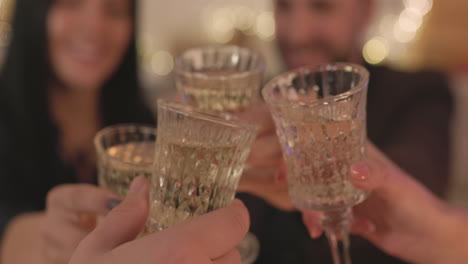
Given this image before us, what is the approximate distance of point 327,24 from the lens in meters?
2.12

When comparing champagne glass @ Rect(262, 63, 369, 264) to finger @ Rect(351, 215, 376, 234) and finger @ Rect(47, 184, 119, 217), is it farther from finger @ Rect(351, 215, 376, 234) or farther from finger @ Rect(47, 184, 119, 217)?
finger @ Rect(47, 184, 119, 217)

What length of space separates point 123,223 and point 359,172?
33cm

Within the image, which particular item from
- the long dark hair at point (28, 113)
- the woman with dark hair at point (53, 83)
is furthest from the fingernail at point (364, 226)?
the long dark hair at point (28, 113)

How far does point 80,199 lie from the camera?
711mm

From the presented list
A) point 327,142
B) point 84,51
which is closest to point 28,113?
point 84,51

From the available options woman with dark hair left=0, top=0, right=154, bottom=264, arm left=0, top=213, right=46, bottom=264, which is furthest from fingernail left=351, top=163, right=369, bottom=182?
woman with dark hair left=0, top=0, right=154, bottom=264

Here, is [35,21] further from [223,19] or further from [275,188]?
[223,19]

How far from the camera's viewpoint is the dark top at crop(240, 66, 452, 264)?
1013 millimetres

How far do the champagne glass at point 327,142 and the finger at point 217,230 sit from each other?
0.53 feet

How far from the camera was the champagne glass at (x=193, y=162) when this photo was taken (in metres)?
0.57

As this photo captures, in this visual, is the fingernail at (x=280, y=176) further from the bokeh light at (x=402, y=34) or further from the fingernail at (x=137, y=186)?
the bokeh light at (x=402, y=34)

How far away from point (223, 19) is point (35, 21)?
2.25m

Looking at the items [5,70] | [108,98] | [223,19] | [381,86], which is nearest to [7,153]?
[5,70]

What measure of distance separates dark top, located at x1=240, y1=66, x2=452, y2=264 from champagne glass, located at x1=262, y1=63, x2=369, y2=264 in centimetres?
29
